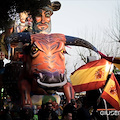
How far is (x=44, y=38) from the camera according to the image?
9094 mm

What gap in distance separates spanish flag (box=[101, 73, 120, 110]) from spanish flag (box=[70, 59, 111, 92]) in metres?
0.44

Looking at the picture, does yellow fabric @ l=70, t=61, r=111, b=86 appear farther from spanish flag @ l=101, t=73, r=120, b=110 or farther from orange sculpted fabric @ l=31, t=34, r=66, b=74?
orange sculpted fabric @ l=31, t=34, r=66, b=74

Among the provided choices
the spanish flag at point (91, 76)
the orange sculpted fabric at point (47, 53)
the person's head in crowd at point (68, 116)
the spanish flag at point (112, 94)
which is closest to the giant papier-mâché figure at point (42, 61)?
the orange sculpted fabric at point (47, 53)

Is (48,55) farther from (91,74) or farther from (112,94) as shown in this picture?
(112,94)

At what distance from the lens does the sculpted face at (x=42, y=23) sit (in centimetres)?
1043

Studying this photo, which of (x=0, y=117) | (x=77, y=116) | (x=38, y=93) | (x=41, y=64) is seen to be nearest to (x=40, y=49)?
(x=41, y=64)

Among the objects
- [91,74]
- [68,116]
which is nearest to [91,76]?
[91,74]

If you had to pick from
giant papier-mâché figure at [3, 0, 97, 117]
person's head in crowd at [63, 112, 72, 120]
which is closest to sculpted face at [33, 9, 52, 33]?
giant papier-mâché figure at [3, 0, 97, 117]

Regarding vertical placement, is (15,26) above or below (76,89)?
above

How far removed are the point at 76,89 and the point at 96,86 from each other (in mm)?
640

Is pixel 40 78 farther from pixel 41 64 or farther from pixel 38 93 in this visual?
pixel 38 93

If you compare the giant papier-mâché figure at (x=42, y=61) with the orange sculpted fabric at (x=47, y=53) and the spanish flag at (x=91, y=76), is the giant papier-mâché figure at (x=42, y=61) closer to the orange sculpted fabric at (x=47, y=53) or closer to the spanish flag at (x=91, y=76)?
the orange sculpted fabric at (x=47, y=53)

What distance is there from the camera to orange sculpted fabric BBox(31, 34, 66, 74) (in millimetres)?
8531

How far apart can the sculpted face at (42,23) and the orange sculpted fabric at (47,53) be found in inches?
50.5
